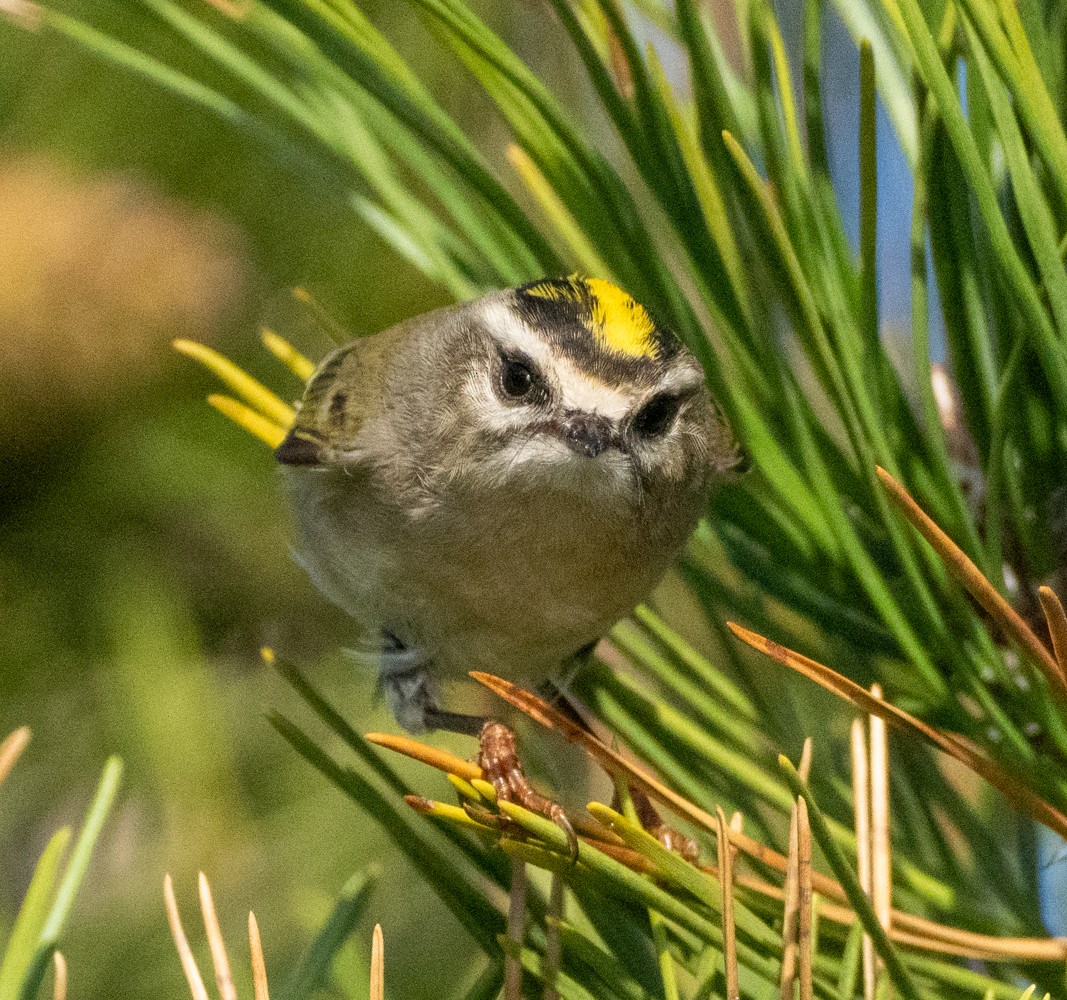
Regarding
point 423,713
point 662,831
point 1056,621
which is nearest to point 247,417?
point 423,713

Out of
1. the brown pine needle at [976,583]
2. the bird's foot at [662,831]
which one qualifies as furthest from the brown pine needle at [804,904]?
the bird's foot at [662,831]

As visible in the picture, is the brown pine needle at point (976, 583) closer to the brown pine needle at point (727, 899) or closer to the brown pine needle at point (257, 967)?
the brown pine needle at point (727, 899)

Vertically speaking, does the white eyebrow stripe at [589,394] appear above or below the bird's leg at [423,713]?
above

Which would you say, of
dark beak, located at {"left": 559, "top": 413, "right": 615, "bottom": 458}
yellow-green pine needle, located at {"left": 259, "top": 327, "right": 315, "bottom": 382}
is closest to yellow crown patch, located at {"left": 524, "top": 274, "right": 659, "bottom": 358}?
dark beak, located at {"left": 559, "top": 413, "right": 615, "bottom": 458}

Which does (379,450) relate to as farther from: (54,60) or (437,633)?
(54,60)

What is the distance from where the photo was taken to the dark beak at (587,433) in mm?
1746

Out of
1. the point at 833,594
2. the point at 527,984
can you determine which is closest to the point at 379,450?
the point at 833,594

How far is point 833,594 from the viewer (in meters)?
1.37

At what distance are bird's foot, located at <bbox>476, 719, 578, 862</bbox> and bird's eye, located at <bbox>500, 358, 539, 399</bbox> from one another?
19.1 inches

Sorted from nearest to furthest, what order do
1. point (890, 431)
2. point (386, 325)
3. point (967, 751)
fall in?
point (967, 751), point (890, 431), point (386, 325)

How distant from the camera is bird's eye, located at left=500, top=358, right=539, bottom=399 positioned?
1.86 metres

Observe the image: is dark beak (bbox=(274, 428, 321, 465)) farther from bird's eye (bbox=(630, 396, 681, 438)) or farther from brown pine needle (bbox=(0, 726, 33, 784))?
brown pine needle (bbox=(0, 726, 33, 784))

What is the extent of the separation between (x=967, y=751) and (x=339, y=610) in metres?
1.45

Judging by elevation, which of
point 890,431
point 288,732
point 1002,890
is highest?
point 288,732
